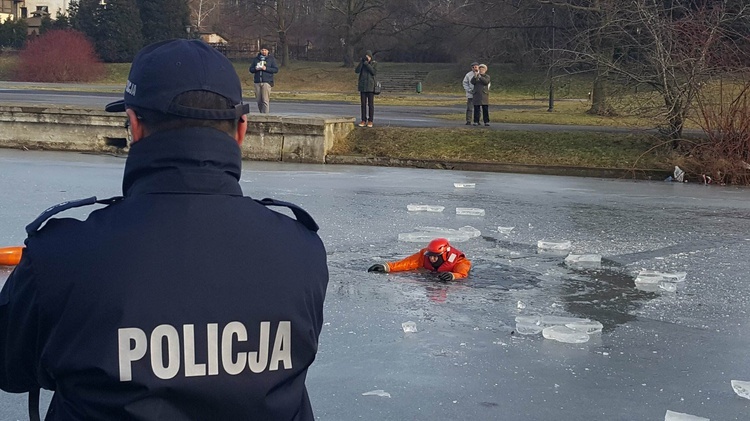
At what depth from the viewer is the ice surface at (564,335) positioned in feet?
21.5

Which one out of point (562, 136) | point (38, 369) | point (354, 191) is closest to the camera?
point (38, 369)

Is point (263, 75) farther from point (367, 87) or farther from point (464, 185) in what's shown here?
point (464, 185)

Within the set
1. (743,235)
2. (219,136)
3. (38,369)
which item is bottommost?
(743,235)

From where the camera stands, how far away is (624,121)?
23.1 m

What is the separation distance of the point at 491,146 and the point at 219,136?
17633 mm

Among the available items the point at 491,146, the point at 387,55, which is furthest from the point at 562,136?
the point at 387,55

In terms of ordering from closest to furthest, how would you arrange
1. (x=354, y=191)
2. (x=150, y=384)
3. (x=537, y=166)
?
(x=150, y=384)
(x=354, y=191)
(x=537, y=166)

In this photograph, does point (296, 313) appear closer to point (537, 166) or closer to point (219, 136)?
point (219, 136)

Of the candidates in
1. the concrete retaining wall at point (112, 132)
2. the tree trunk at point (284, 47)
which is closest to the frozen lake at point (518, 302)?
the concrete retaining wall at point (112, 132)

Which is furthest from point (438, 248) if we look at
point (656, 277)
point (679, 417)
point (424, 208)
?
point (424, 208)

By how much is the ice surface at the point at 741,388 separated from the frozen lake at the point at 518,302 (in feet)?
0.13

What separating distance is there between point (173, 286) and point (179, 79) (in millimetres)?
468

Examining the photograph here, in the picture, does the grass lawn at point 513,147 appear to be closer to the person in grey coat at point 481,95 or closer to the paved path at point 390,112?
the paved path at point 390,112

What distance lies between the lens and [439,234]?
10578 millimetres
